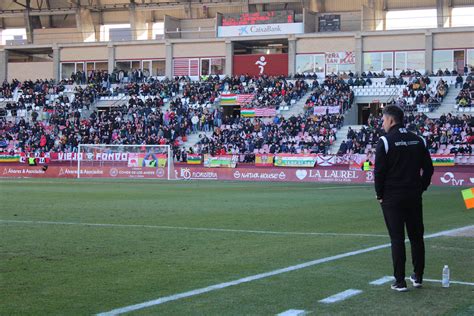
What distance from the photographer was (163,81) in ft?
214

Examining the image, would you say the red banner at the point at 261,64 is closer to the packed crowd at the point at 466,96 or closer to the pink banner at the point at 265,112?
the pink banner at the point at 265,112

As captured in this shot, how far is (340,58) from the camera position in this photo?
63156mm

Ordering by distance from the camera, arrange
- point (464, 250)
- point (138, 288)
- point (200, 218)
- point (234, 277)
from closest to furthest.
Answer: point (138, 288) → point (234, 277) → point (464, 250) → point (200, 218)

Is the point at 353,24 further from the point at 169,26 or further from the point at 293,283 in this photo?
the point at 293,283

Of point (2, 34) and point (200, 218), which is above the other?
point (2, 34)

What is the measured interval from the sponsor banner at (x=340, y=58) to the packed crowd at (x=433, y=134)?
45.1 ft

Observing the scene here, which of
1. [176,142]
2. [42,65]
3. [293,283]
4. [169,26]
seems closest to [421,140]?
[293,283]

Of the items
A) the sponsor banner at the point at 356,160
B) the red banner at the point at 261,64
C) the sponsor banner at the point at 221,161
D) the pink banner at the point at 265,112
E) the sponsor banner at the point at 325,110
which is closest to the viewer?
the sponsor banner at the point at 356,160

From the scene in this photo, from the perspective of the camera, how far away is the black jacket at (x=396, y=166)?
8.45 metres

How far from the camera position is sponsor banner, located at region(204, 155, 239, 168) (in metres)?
49.1

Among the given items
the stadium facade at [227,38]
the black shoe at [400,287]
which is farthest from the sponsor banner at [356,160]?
the black shoe at [400,287]

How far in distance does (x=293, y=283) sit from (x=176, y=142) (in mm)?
46080

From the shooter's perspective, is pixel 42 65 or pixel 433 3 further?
pixel 42 65

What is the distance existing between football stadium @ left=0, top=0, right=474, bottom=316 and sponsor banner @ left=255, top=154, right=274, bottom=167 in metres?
0.13
